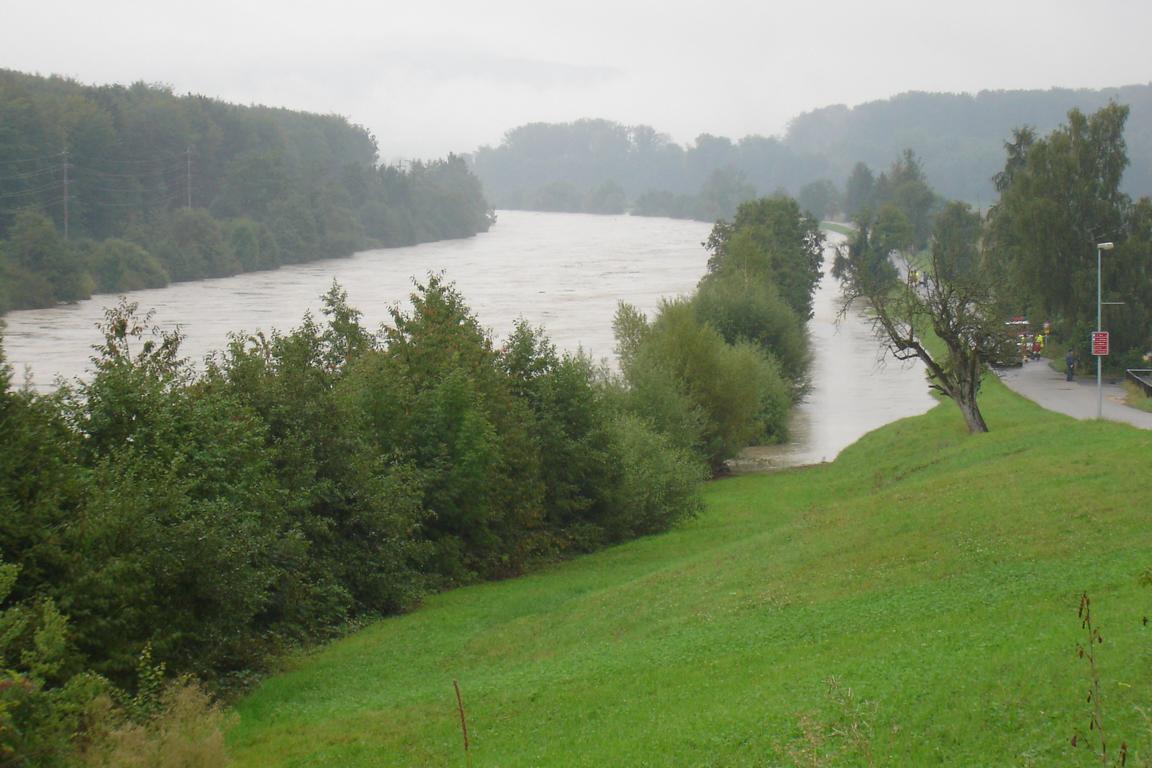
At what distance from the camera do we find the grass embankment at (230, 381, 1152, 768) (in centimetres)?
1159

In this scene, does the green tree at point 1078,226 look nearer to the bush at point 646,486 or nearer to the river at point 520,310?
the river at point 520,310

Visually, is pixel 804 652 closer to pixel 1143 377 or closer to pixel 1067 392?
pixel 1067 392

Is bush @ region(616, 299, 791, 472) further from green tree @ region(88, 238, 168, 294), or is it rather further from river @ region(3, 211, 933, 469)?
Answer: green tree @ region(88, 238, 168, 294)

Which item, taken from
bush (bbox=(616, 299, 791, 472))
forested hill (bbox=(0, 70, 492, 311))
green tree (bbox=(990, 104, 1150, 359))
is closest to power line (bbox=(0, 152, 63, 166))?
forested hill (bbox=(0, 70, 492, 311))

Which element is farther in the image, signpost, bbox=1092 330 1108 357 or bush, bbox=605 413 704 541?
signpost, bbox=1092 330 1108 357

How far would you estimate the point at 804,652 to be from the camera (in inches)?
605

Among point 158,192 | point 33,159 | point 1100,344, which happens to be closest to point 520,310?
point 33,159

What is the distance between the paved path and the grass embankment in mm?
21743

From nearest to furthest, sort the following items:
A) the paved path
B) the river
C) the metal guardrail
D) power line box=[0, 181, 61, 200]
→ the paved path, the metal guardrail, the river, power line box=[0, 181, 61, 200]

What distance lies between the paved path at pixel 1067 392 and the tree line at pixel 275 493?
17270mm

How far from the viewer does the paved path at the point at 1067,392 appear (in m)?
48.0

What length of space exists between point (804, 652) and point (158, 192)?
111m

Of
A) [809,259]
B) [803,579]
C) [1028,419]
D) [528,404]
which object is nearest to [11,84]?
[809,259]

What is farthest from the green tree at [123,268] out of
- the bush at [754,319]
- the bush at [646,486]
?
the bush at [646,486]
